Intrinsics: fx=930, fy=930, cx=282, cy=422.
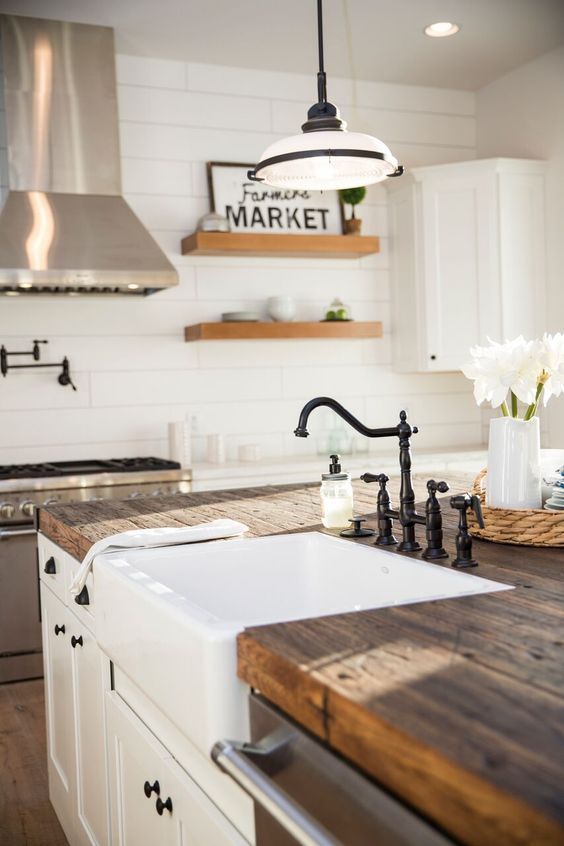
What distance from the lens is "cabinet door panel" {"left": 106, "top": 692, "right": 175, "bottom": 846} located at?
5.12 ft

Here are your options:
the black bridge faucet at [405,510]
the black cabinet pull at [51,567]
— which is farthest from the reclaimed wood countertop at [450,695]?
the black cabinet pull at [51,567]

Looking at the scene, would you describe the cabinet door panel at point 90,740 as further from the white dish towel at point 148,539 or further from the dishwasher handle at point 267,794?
the dishwasher handle at point 267,794

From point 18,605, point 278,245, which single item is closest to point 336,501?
point 18,605

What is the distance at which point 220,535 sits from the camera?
6.45 feet

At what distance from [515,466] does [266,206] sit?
10.9 ft

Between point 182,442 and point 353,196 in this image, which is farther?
point 353,196

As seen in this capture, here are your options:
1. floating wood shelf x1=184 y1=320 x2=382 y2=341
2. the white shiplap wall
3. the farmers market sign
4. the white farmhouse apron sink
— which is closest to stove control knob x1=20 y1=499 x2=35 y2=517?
the white shiplap wall

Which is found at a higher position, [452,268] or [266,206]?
[266,206]

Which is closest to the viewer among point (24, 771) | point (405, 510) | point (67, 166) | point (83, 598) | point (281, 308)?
point (405, 510)

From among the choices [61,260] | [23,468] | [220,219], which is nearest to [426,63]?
[220,219]

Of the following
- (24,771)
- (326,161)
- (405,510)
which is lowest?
(24,771)

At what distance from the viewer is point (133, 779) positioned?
5.81ft

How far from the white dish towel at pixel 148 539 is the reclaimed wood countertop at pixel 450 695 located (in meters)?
0.63

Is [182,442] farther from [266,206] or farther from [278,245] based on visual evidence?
[266,206]
